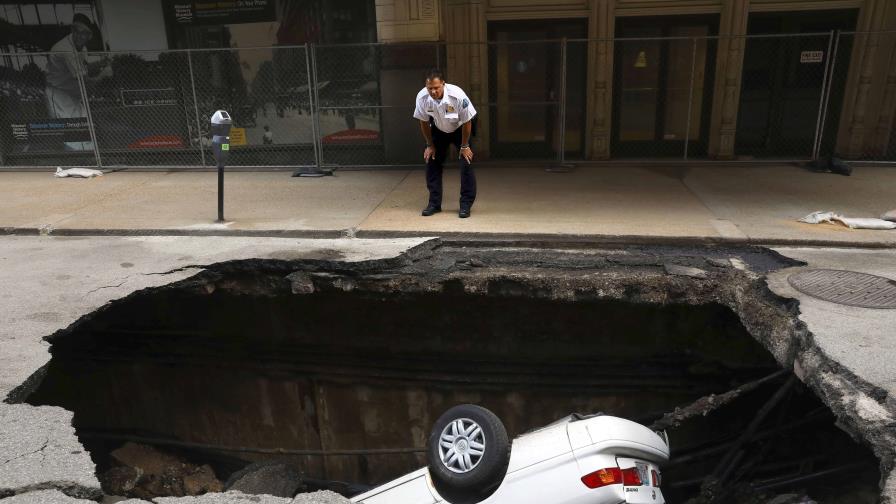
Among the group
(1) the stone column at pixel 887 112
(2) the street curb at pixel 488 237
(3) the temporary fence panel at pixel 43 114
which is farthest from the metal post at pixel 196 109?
(1) the stone column at pixel 887 112

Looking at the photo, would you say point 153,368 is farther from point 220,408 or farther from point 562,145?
point 562,145

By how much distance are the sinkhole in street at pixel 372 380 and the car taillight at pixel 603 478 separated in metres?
1.92

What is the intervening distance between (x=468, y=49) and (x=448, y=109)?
3671 mm

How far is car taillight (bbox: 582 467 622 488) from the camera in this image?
12.4 ft

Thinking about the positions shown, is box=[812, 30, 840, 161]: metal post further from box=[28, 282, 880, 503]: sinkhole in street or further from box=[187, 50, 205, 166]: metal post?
box=[187, 50, 205, 166]: metal post

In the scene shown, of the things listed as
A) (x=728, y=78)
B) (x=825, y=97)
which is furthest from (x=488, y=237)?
(x=825, y=97)

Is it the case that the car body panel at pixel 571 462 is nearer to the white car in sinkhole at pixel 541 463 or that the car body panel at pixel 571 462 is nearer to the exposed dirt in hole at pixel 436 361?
the white car in sinkhole at pixel 541 463

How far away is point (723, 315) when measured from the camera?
19.0 feet

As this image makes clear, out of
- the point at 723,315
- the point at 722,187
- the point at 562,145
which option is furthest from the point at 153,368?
the point at 722,187

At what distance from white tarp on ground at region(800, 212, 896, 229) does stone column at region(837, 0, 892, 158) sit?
3741mm

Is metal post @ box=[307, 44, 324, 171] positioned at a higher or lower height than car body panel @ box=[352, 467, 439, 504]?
higher

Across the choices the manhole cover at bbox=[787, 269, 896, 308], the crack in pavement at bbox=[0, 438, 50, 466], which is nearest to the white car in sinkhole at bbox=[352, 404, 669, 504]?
the manhole cover at bbox=[787, 269, 896, 308]

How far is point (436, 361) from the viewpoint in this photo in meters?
6.70

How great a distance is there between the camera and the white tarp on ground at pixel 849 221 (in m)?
6.49
